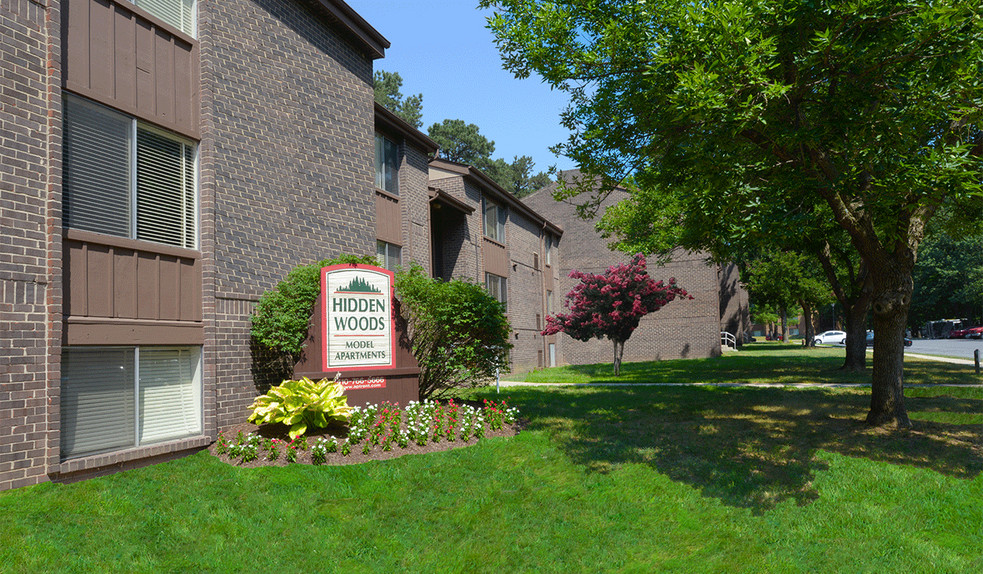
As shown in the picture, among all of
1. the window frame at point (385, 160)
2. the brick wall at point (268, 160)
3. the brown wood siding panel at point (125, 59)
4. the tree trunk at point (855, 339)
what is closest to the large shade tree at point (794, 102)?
the brick wall at point (268, 160)

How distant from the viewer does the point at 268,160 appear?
1079 cm

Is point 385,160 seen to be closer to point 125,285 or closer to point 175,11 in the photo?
point 175,11

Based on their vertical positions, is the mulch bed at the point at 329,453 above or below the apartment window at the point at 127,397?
below

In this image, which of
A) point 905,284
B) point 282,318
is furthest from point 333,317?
point 905,284

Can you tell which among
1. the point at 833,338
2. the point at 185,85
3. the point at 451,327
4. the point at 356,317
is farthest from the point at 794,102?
the point at 833,338

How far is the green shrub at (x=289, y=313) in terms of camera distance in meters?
9.80

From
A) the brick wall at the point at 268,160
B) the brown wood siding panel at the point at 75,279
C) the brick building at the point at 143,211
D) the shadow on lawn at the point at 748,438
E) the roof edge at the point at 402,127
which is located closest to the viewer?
the brick building at the point at 143,211

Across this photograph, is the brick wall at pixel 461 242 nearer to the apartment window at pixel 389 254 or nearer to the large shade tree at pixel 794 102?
the apartment window at pixel 389 254

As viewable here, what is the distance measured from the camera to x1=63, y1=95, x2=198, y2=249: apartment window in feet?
25.8

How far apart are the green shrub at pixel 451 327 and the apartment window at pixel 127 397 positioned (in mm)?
3454

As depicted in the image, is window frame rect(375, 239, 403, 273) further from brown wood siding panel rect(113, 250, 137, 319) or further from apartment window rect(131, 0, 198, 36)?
brown wood siding panel rect(113, 250, 137, 319)

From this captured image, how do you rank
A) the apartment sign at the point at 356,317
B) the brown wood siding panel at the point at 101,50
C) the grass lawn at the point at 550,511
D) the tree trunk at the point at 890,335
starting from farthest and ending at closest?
the tree trunk at the point at 890,335
the apartment sign at the point at 356,317
the brown wood siding panel at the point at 101,50
the grass lawn at the point at 550,511

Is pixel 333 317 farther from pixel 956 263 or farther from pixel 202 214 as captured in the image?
pixel 956 263

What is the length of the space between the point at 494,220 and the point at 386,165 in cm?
978
